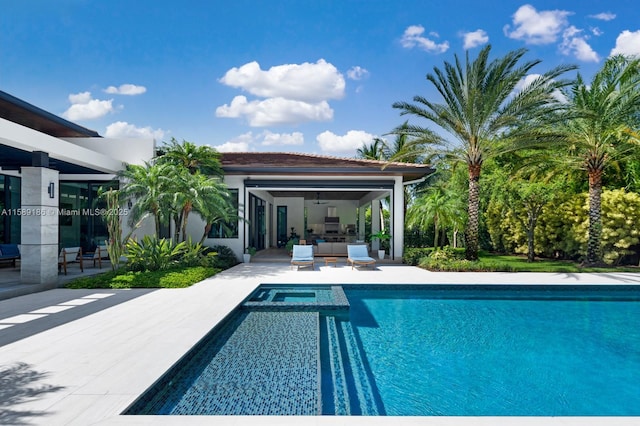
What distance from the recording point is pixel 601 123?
13.2 m

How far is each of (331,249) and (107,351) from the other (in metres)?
12.6

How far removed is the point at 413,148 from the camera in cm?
1528

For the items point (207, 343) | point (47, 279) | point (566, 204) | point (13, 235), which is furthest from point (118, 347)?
point (566, 204)

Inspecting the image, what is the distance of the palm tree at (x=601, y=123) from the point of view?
1281 cm

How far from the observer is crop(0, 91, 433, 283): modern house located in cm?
909

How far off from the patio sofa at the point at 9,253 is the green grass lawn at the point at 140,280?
12.9 ft

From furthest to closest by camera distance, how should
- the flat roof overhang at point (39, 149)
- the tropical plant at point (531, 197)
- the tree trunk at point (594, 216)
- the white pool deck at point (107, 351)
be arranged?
the tropical plant at point (531, 197)
the tree trunk at point (594, 216)
the flat roof overhang at point (39, 149)
the white pool deck at point (107, 351)

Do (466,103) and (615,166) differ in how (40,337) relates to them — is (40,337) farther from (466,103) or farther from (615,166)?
(615,166)

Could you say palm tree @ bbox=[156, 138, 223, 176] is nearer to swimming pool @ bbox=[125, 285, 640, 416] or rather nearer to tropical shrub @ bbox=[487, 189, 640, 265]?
swimming pool @ bbox=[125, 285, 640, 416]

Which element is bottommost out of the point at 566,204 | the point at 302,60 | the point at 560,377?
the point at 560,377

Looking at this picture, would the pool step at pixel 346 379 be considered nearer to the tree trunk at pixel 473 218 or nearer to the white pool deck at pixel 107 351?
the white pool deck at pixel 107 351

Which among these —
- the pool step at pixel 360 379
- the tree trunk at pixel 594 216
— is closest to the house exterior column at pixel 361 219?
the tree trunk at pixel 594 216

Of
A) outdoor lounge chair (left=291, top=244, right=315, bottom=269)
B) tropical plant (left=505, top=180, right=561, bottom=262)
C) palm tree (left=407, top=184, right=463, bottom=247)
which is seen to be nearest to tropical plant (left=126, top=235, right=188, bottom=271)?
outdoor lounge chair (left=291, top=244, right=315, bottom=269)

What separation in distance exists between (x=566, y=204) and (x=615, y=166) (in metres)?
2.59
